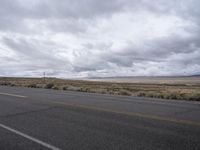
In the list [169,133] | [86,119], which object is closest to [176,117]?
[169,133]

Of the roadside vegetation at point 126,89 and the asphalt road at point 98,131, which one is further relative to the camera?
the roadside vegetation at point 126,89

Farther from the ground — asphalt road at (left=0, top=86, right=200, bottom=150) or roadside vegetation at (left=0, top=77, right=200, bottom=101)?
roadside vegetation at (left=0, top=77, right=200, bottom=101)

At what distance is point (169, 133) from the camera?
235 inches

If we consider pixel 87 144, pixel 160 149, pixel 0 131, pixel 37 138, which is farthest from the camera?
pixel 0 131

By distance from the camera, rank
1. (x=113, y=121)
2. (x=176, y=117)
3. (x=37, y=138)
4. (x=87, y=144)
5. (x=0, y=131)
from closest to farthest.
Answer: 1. (x=87, y=144)
2. (x=37, y=138)
3. (x=0, y=131)
4. (x=113, y=121)
5. (x=176, y=117)

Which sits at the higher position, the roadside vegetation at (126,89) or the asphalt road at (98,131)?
the roadside vegetation at (126,89)

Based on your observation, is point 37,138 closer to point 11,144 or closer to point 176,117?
point 11,144

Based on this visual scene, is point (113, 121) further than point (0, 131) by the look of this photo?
Yes

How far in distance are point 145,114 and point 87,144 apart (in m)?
3.83

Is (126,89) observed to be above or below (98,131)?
above

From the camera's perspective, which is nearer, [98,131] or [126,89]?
[98,131]

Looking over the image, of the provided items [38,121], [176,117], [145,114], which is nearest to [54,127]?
[38,121]

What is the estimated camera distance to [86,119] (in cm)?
772

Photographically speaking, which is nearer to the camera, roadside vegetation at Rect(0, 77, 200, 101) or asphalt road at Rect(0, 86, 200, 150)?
asphalt road at Rect(0, 86, 200, 150)
